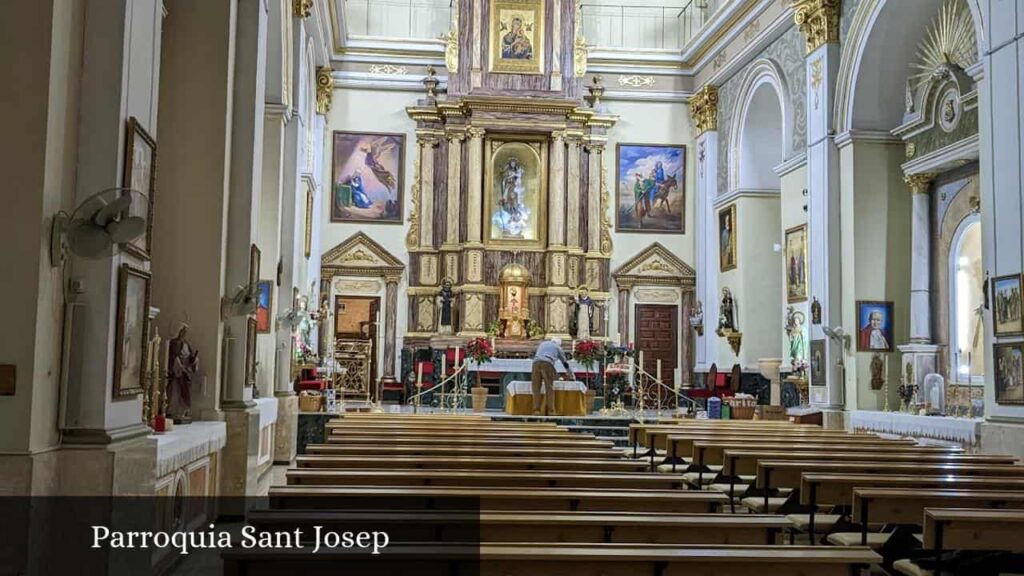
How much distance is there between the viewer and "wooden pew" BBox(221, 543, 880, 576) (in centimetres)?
368

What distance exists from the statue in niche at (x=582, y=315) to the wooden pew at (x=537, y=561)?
19350 mm

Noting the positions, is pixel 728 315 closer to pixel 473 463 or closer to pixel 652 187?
pixel 652 187

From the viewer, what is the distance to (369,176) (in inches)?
948

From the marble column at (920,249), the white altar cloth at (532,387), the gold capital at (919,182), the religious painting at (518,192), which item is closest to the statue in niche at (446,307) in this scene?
the religious painting at (518,192)

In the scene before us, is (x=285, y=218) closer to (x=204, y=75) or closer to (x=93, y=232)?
(x=204, y=75)

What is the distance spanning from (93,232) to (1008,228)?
976 centimetres

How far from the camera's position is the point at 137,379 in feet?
21.7

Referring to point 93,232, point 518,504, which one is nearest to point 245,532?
point 518,504

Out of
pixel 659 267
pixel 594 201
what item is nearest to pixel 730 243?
pixel 659 267

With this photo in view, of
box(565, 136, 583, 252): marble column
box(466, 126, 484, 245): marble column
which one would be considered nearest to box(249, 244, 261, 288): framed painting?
box(466, 126, 484, 245): marble column

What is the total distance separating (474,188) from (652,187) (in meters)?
4.58

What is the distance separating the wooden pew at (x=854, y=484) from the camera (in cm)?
617

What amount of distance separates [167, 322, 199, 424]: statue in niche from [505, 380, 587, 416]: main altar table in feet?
26.7

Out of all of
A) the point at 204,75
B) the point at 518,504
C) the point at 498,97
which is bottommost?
the point at 518,504
